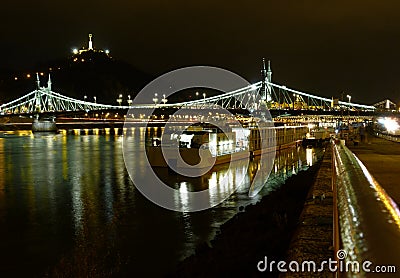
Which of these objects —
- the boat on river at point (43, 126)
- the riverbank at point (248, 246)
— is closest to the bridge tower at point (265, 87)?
the boat on river at point (43, 126)

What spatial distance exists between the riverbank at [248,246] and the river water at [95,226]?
69 cm

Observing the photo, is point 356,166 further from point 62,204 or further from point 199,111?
point 199,111

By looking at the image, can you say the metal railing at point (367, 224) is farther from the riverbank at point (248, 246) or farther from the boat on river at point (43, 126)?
the boat on river at point (43, 126)

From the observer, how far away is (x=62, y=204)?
1144 centimetres

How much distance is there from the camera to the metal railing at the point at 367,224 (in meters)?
4.08

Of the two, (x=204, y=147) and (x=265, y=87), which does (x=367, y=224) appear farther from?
(x=265, y=87)

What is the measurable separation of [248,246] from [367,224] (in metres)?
1.52

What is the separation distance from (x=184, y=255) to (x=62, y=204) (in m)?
5.30

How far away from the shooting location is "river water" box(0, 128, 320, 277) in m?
6.87

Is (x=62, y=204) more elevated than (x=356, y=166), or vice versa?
(x=356, y=166)

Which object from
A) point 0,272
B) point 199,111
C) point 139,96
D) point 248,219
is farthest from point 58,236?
point 139,96

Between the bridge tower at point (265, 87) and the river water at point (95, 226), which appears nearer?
the river water at point (95, 226)

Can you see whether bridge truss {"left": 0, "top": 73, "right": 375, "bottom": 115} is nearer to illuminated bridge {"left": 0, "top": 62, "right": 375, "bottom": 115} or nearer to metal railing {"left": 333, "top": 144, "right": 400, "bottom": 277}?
illuminated bridge {"left": 0, "top": 62, "right": 375, "bottom": 115}

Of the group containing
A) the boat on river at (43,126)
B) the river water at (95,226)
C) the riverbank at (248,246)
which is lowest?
the river water at (95,226)
